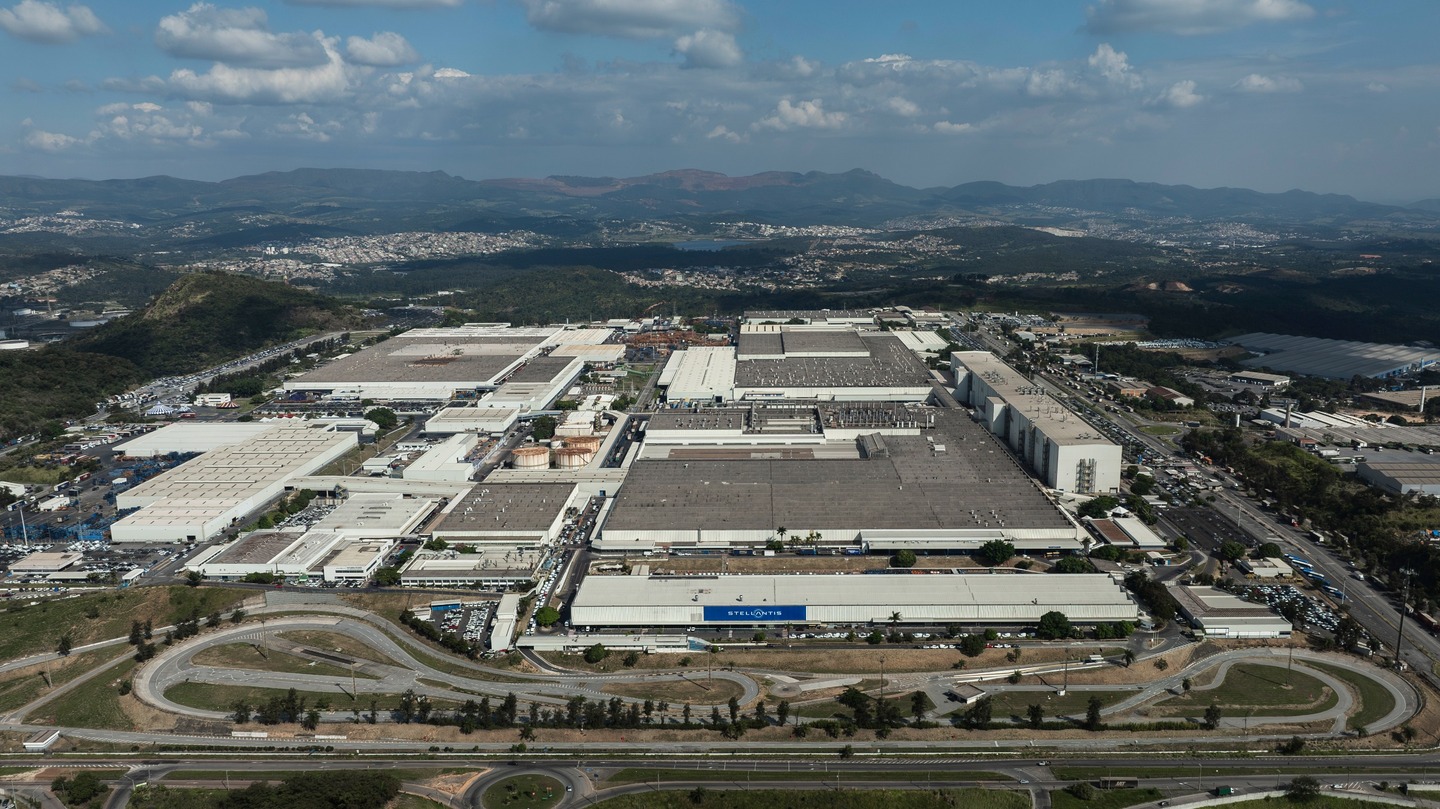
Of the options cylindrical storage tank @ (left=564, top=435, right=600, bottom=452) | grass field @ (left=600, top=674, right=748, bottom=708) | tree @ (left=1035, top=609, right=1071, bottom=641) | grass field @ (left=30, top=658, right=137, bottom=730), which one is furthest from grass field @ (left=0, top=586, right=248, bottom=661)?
tree @ (left=1035, top=609, right=1071, bottom=641)

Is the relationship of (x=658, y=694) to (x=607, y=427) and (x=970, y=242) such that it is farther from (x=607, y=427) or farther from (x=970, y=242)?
(x=970, y=242)

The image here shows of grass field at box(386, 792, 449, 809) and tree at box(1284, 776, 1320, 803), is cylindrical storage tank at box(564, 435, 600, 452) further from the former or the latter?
tree at box(1284, 776, 1320, 803)

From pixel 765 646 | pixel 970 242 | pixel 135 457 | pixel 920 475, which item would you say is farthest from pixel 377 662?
pixel 970 242

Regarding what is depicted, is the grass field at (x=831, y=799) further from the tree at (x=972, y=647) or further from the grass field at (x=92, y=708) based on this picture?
the grass field at (x=92, y=708)

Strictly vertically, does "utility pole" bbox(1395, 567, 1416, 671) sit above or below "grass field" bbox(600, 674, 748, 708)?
above

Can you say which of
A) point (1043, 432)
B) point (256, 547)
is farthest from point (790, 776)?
point (1043, 432)
